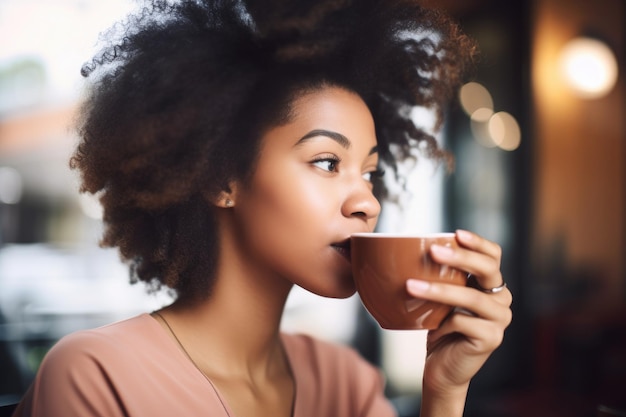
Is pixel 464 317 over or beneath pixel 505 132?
beneath

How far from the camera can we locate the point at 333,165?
94 centimetres

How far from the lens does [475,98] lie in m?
4.13

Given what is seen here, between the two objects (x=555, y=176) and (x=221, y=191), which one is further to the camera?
(x=555, y=176)

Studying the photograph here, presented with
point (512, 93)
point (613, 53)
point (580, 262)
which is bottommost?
point (580, 262)

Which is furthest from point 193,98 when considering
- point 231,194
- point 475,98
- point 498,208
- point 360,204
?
point 498,208

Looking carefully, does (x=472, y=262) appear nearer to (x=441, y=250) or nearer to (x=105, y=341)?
(x=441, y=250)

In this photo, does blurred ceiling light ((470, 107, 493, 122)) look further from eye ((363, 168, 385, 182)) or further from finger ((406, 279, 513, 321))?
finger ((406, 279, 513, 321))

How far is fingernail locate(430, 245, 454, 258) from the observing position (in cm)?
77

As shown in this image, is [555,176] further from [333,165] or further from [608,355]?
[333,165]

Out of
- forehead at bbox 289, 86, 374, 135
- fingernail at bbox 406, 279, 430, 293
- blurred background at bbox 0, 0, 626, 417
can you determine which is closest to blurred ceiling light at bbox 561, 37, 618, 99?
blurred background at bbox 0, 0, 626, 417

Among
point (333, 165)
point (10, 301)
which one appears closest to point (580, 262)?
point (10, 301)

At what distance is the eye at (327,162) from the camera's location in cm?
92

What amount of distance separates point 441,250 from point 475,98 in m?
3.56

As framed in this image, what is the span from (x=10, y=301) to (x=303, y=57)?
2.37 m
